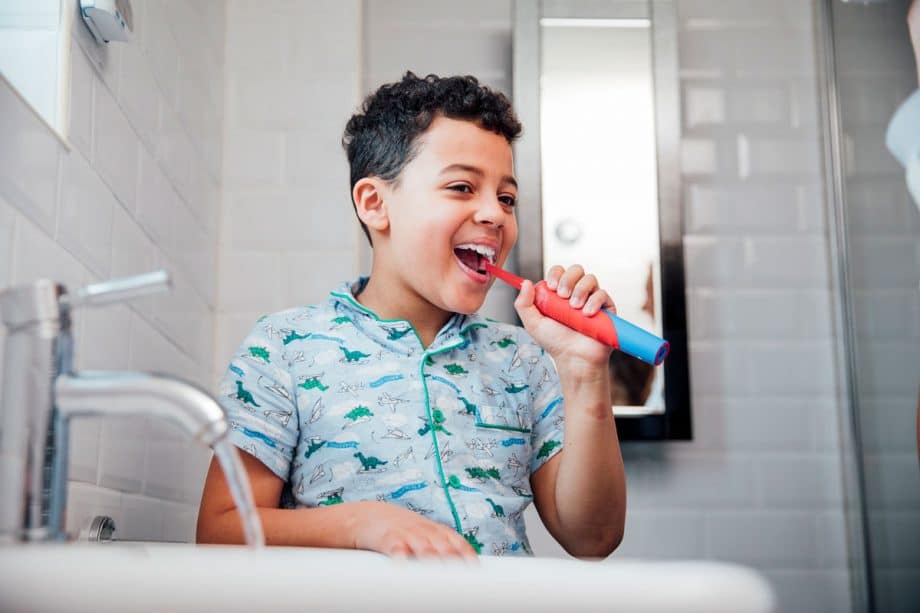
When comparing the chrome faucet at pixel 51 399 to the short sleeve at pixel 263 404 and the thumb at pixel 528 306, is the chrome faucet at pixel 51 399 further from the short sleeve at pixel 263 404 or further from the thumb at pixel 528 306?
the thumb at pixel 528 306

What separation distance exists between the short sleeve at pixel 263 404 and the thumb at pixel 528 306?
11.4 inches

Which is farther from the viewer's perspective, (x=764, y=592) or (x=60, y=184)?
(x=60, y=184)

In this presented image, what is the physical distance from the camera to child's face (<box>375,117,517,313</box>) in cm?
122

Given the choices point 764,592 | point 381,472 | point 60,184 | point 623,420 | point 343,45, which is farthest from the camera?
point 343,45

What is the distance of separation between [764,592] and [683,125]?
1525 mm

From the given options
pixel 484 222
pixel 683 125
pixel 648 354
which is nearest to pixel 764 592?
pixel 648 354

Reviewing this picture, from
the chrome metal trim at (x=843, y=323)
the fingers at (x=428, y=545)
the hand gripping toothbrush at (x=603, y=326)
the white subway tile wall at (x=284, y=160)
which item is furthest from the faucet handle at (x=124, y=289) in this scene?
the chrome metal trim at (x=843, y=323)

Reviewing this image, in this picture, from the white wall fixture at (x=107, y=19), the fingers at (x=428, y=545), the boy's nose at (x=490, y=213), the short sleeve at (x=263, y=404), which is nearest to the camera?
the fingers at (x=428, y=545)

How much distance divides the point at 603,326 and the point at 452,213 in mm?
255

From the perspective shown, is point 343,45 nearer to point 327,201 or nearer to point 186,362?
point 327,201

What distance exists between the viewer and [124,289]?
1.93 feet

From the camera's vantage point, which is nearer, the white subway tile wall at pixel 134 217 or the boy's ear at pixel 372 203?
the white subway tile wall at pixel 134 217

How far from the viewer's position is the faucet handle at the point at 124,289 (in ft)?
1.90

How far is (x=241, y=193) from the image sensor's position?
1.77 metres
